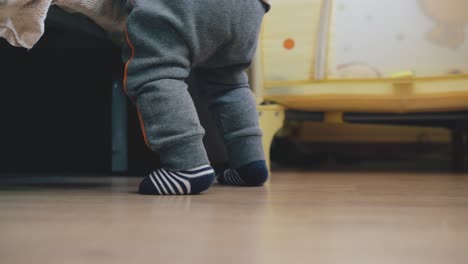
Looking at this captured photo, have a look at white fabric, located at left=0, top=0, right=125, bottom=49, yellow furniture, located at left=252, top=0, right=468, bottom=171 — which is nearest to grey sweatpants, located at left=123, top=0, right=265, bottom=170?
white fabric, located at left=0, top=0, right=125, bottom=49

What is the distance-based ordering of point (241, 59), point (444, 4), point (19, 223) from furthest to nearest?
point (444, 4) → point (241, 59) → point (19, 223)

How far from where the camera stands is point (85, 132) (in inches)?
54.3

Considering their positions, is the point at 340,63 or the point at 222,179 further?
the point at 340,63

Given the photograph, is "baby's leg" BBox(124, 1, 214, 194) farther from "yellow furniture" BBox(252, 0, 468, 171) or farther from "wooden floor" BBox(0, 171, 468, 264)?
"yellow furniture" BBox(252, 0, 468, 171)

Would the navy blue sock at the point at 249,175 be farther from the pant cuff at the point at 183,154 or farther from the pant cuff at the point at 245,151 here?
the pant cuff at the point at 183,154

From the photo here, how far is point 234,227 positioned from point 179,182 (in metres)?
0.29

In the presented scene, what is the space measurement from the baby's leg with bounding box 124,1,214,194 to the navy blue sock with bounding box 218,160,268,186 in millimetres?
170

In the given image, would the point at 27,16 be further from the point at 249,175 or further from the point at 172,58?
the point at 249,175

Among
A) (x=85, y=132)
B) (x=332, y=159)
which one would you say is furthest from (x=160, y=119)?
(x=332, y=159)

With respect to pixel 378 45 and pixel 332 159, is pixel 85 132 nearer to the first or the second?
pixel 378 45

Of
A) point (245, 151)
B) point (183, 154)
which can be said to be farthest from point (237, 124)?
point (183, 154)

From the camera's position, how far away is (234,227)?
49 centimetres

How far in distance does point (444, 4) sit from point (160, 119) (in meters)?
0.78

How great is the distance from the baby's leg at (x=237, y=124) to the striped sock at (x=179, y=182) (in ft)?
0.56
